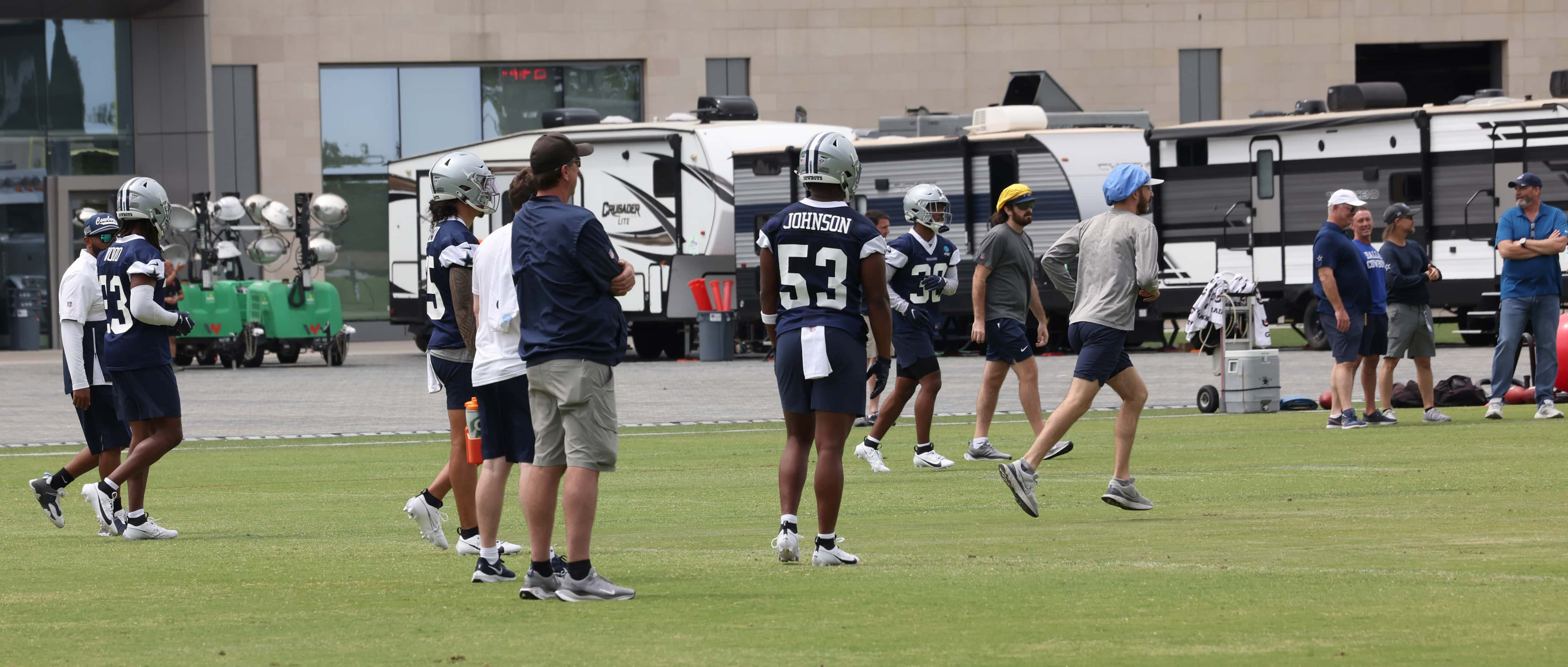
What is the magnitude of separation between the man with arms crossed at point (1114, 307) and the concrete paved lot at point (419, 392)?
8587mm

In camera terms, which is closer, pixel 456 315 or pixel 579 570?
pixel 579 570

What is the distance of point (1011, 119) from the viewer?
31.3 m

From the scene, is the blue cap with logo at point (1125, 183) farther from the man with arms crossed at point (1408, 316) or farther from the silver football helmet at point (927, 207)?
Result: the man with arms crossed at point (1408, 316)

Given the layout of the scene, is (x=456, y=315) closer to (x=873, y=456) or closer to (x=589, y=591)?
(x=589, y=591)

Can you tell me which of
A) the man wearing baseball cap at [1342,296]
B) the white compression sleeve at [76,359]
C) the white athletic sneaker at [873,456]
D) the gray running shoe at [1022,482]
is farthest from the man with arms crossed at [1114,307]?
the man wearing baseball cap at [1342,296]

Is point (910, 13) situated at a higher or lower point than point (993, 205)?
higher

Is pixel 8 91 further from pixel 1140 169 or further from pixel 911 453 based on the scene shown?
pixel 1140 169

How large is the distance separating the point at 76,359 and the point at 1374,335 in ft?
32.4

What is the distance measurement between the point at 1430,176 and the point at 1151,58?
20082 millimetres

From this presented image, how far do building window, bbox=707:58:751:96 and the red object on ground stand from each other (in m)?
16.2

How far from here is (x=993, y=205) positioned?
30.6 m

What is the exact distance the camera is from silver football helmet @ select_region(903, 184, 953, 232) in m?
14.8

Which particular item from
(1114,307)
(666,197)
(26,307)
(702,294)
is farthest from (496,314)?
(26,307)

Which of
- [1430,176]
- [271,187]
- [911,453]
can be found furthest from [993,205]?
[271,187]
